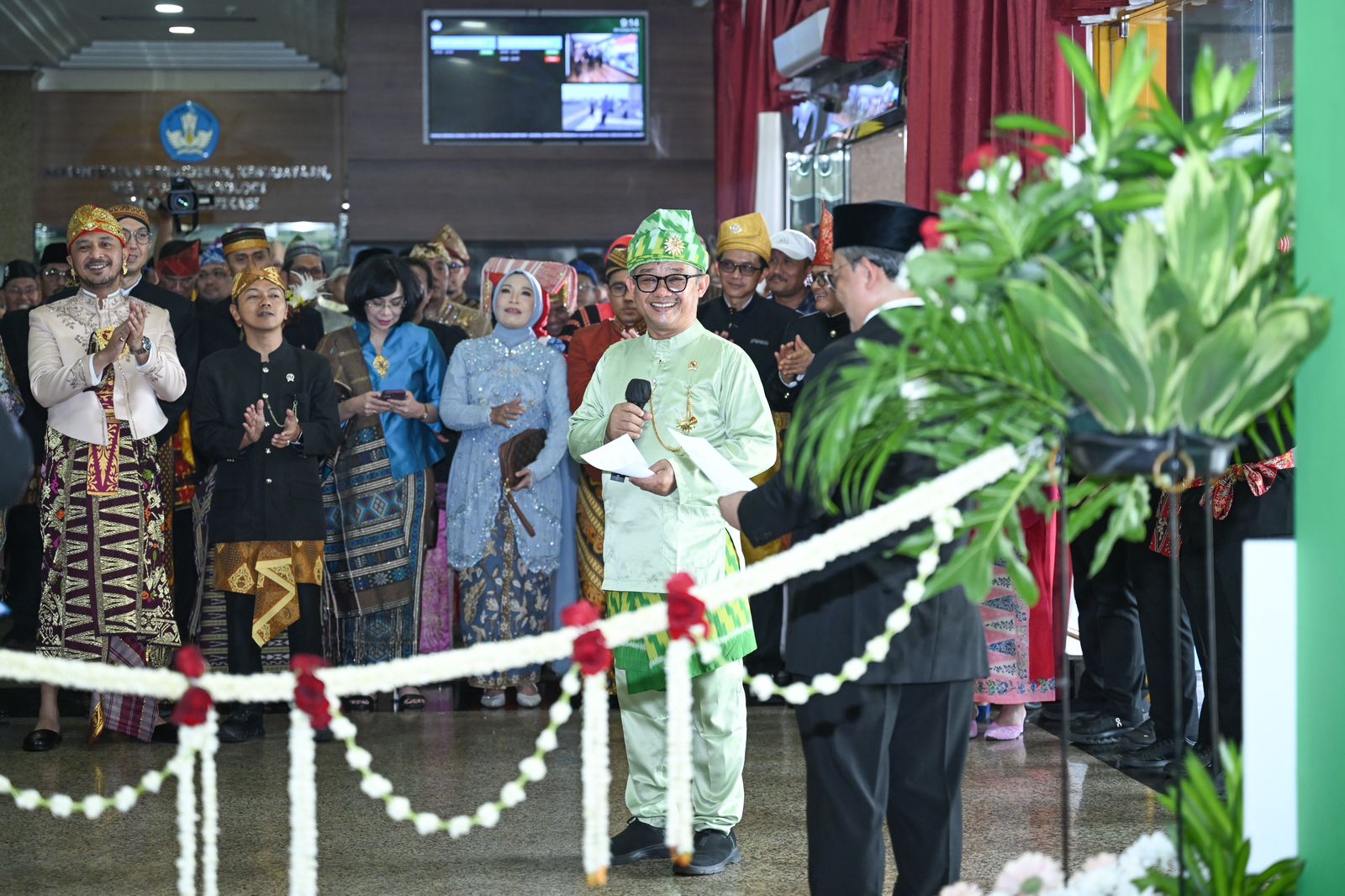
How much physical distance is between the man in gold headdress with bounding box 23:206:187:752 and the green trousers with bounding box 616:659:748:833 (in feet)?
6.66

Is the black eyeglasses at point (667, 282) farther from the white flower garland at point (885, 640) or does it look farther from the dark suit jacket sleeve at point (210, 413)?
the dark suit jacket sleeve at point (210, 413)

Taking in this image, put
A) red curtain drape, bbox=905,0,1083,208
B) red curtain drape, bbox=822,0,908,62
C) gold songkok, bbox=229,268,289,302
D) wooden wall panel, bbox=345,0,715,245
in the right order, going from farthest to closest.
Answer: wooden wall panel, bbox=345,0,715,245, red curtain drape, bbox=822,0,908,62, gold songkok, bbox=229,268,289,302, red curtain drape, bbox=905,0,1083,208

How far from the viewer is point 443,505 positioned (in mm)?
6047

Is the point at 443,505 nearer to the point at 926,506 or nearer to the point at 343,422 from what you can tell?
the point at 343,422

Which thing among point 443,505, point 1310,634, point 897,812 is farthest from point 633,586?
point 443,505

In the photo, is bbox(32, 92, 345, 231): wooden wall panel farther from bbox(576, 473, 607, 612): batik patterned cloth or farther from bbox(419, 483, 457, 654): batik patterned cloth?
bbox(576, 473, 607, 612): batik patterned cloth

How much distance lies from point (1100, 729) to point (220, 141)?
7.66 m

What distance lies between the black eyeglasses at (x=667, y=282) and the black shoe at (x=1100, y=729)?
6.98 feet

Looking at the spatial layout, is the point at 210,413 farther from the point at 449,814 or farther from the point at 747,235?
the point at 747,235

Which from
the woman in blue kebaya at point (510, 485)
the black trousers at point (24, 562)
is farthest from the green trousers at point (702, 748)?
the black trousers at point (24, 562)

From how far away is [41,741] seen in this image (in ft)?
16.1

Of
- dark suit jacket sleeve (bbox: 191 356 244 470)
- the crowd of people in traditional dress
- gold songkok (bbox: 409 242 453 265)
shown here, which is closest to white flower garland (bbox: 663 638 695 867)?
the crowd of people in traditional dress

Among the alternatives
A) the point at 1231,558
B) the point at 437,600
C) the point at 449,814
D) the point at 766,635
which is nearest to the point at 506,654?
the point at 449,814

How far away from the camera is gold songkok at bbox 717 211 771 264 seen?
5.73 meters
